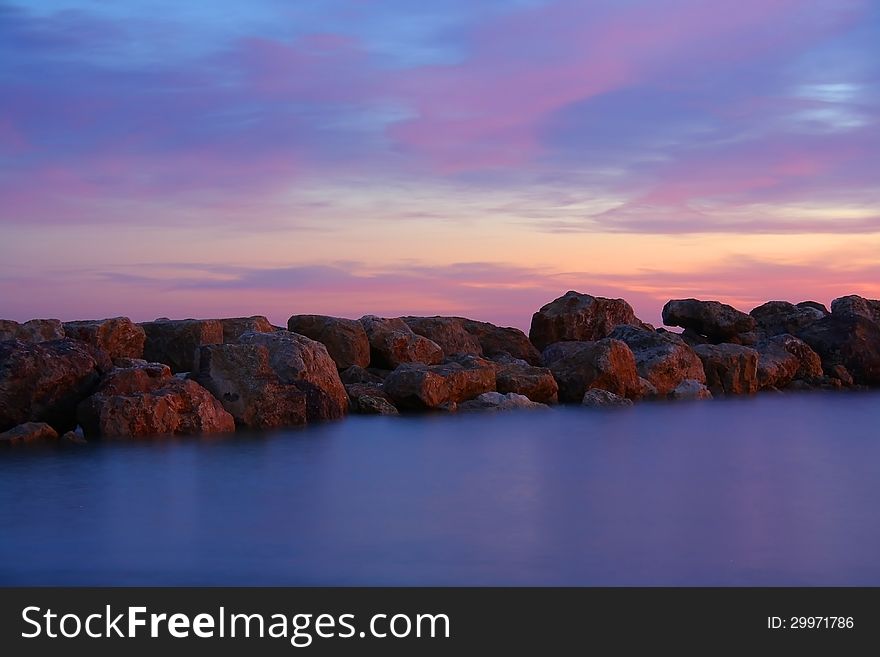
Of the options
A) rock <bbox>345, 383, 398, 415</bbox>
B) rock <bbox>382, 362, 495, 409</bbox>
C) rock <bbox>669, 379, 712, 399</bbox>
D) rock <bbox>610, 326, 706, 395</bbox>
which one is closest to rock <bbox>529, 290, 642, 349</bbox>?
rock <bbox>610, 326, 706, 395</bbox>

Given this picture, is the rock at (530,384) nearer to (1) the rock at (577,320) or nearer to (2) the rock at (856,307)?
(1) the rock at (577,320)

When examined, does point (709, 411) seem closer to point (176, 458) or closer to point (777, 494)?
point (777, 494)

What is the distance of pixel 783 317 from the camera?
38.2 metres

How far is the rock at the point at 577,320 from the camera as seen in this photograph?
1292 inches

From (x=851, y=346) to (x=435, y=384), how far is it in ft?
57.8

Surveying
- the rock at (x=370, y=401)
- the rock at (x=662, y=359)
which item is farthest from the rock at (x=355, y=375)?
the rock at (x=662, y=359)

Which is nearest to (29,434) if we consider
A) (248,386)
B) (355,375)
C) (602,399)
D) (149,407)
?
(149,407)

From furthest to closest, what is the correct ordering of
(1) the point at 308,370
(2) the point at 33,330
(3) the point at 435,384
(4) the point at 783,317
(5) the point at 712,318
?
1. (4) the point at 783,317
2. (5) the point at 712,318
3. (3) the point at 435,384
4. (2) the point at 33,330
5. (1) the point at 308,370

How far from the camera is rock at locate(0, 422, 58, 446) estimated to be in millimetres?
16672

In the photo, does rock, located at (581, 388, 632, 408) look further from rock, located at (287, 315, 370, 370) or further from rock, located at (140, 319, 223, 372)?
rock, located at (140, 319, 223, 372)

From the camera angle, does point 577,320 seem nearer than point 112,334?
No

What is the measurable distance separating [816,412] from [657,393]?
12.4 ft

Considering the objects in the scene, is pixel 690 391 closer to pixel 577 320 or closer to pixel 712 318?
pixel 577 320

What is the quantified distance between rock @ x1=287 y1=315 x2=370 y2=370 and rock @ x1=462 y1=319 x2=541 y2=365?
5.48m
